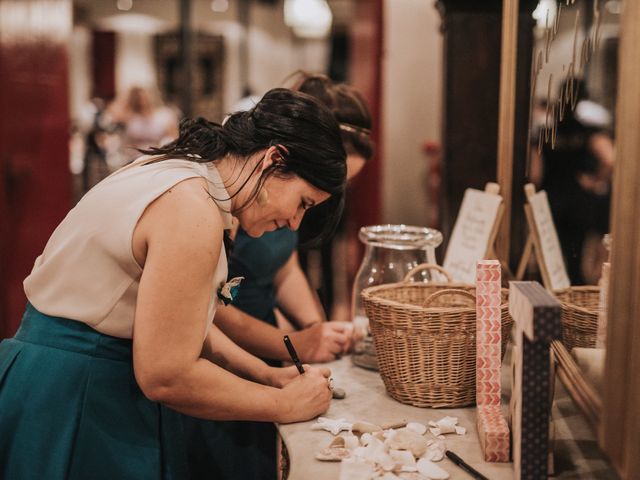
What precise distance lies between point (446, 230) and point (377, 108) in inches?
131

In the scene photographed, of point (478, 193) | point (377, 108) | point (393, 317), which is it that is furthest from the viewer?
point (377, 108)

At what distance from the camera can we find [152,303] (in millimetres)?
1291

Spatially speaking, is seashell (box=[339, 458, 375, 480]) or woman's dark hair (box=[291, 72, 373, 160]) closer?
seashell (box=[339, 458, 375, 480])

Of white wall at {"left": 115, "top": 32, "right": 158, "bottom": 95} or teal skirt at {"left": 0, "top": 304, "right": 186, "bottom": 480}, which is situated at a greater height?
white wall at {"left": 115, "top": 32, "right": 158, "bottom": 95}

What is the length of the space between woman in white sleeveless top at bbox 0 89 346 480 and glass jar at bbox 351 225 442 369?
38 cm

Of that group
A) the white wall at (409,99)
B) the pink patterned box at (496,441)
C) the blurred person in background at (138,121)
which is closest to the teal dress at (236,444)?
the pink patterned box at (496,441)

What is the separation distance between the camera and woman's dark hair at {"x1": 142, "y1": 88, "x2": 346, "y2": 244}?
1.51m

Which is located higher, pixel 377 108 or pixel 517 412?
pixel 377 108

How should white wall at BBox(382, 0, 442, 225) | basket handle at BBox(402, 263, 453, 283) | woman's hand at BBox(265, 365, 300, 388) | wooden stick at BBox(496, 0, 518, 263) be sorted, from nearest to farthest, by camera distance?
woman's hand at BBox(265, 365, 300, 388), basket handle at BBox(402, 263, 453, 283), wooden stick at BBox(496, 0, 518, 263), white wall at BBox(382, 0, 442, 225)

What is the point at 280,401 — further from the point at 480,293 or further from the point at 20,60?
the point at 20,60

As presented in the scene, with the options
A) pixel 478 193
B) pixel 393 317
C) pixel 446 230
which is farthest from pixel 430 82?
pixel 393 317

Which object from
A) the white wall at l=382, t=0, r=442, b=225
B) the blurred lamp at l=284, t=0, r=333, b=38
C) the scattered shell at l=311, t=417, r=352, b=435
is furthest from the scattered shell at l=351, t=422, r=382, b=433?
the blurred lamp at l=284, t=0, r=333, b=38

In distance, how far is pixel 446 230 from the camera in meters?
2.94

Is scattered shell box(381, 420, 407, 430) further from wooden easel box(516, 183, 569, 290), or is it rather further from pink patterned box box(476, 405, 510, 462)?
wooden easel box(516, 183, 569, 290)
